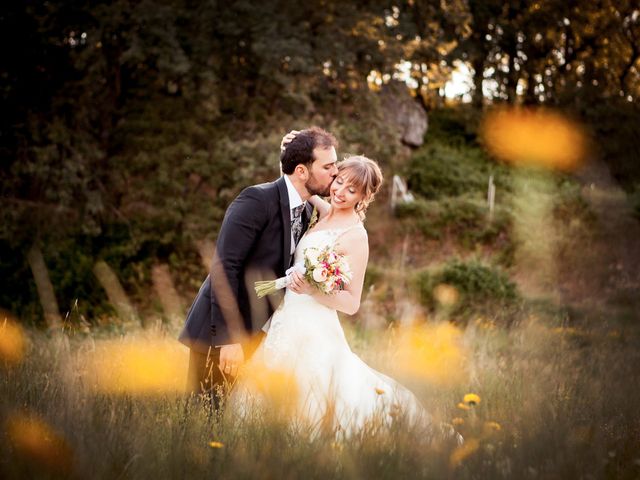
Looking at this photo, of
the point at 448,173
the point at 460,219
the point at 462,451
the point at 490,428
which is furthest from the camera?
the point at 448,173

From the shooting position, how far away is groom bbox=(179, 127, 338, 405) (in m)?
3.99

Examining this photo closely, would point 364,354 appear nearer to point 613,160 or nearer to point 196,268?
point 196,268

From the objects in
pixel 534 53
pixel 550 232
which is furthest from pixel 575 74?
pixel 550 232

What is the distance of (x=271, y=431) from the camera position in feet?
10.6

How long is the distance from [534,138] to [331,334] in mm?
23754

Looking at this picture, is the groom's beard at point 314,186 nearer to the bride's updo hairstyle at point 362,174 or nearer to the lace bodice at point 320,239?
the bride's updo hairstyle at point 362,174

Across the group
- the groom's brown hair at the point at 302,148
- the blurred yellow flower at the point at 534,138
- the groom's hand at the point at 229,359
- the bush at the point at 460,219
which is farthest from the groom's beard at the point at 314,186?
the blurred yellow flower at the point at 534,138

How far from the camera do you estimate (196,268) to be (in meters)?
14.6

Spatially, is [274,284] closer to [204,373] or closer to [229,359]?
[229,359]

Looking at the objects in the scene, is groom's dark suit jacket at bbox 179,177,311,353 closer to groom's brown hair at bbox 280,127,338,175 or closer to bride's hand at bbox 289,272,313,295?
groom's brown hair at bbox 280,127,338,175

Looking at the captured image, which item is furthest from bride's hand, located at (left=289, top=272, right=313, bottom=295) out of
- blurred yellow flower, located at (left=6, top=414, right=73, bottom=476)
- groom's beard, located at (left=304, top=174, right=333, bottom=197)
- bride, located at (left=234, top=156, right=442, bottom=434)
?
blurred yellow flower, located at (left=6, top=414, right=73, bottom=476)

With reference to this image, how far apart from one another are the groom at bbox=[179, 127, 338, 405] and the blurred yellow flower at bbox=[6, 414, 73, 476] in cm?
117

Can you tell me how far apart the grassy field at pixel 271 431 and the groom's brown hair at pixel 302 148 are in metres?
1.62

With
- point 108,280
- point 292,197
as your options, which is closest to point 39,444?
point 292,197
